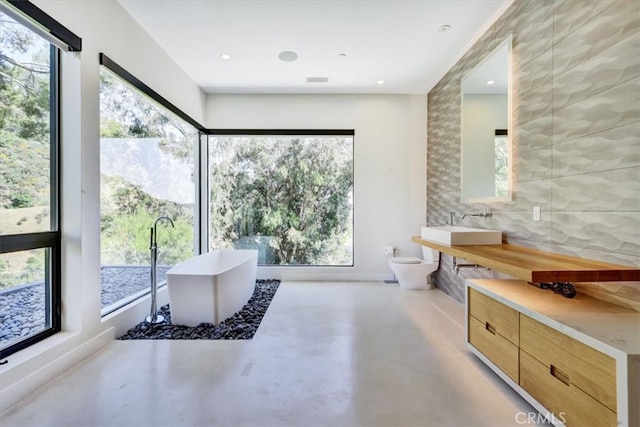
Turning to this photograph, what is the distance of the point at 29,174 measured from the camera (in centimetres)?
193

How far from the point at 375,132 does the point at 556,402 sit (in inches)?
151

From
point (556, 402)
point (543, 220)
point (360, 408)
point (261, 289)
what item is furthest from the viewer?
point (261, 289)

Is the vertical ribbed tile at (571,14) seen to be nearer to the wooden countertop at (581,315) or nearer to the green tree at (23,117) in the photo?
the wooden countertop at (581,315)

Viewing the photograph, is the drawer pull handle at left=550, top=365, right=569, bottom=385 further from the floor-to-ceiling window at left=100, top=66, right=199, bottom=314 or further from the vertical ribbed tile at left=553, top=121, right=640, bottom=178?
the floor-to-ceiling window at left=100, top=66, right=199, bottom=314

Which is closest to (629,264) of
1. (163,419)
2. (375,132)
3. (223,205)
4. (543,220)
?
(543,220)

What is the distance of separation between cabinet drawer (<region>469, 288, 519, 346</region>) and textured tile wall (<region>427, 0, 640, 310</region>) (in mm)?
530

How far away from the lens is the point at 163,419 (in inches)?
61.6

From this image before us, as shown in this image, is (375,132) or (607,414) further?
(375,132)

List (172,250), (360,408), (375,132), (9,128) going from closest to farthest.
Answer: (360,408) < (9,128) < (172,250) < (375,132)

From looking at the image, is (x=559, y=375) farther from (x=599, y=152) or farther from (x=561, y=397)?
(x=599, y=152)

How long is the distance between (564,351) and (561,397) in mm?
231

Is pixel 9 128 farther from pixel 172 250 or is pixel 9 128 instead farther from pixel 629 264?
pixel 629 264

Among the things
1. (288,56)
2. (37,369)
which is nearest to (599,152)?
(288,56)

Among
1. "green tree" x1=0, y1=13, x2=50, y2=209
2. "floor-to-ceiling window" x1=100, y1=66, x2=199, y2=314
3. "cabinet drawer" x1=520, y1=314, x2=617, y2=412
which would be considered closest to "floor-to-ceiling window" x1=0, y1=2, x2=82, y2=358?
"green tree" x1=0, y1=13, x2=50, y2=209
